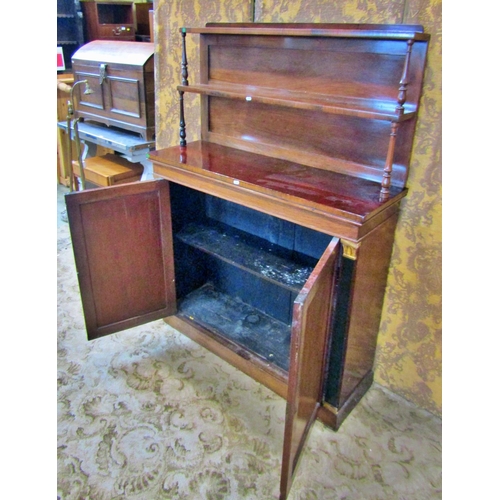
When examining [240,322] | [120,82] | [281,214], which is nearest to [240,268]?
[240,322]

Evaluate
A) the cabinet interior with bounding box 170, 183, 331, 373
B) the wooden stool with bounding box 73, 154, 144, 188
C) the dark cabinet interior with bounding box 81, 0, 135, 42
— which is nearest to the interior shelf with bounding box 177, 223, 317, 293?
the cabinet interior with bounding box 170, 183, 331, 373

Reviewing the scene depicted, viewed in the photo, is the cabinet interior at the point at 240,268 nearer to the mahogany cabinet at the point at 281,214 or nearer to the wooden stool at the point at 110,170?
the mahogany cabinet at the point at 281,214

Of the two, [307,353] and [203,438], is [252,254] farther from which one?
[203,438]

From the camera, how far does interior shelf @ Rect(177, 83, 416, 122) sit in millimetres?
1284

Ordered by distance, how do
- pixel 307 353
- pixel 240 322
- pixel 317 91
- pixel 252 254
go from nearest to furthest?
pixel 307 353 → pixel 317 91 → pixel 252 254 → pixel 240 322

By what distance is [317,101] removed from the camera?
1446 millimetres

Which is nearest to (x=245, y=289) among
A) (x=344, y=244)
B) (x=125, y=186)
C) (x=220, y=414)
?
(x=220, y=414)

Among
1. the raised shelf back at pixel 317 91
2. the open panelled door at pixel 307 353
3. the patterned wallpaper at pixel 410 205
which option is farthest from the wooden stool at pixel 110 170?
the open panelled door at pixel 307 353

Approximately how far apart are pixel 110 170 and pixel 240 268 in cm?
168

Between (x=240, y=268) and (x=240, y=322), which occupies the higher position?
(x=240, y=268)

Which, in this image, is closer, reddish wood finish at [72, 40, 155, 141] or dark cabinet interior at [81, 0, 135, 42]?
reddish wood finish at [72, 40, 155, 141]

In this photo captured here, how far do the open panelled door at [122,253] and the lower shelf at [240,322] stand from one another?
195mm

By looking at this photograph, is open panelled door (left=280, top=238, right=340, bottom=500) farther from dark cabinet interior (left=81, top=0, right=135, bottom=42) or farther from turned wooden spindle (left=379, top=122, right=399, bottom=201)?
dark cabinet interior (left=81, top=0, right=135, bottom=42)

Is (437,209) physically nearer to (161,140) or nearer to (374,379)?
(374,379)
